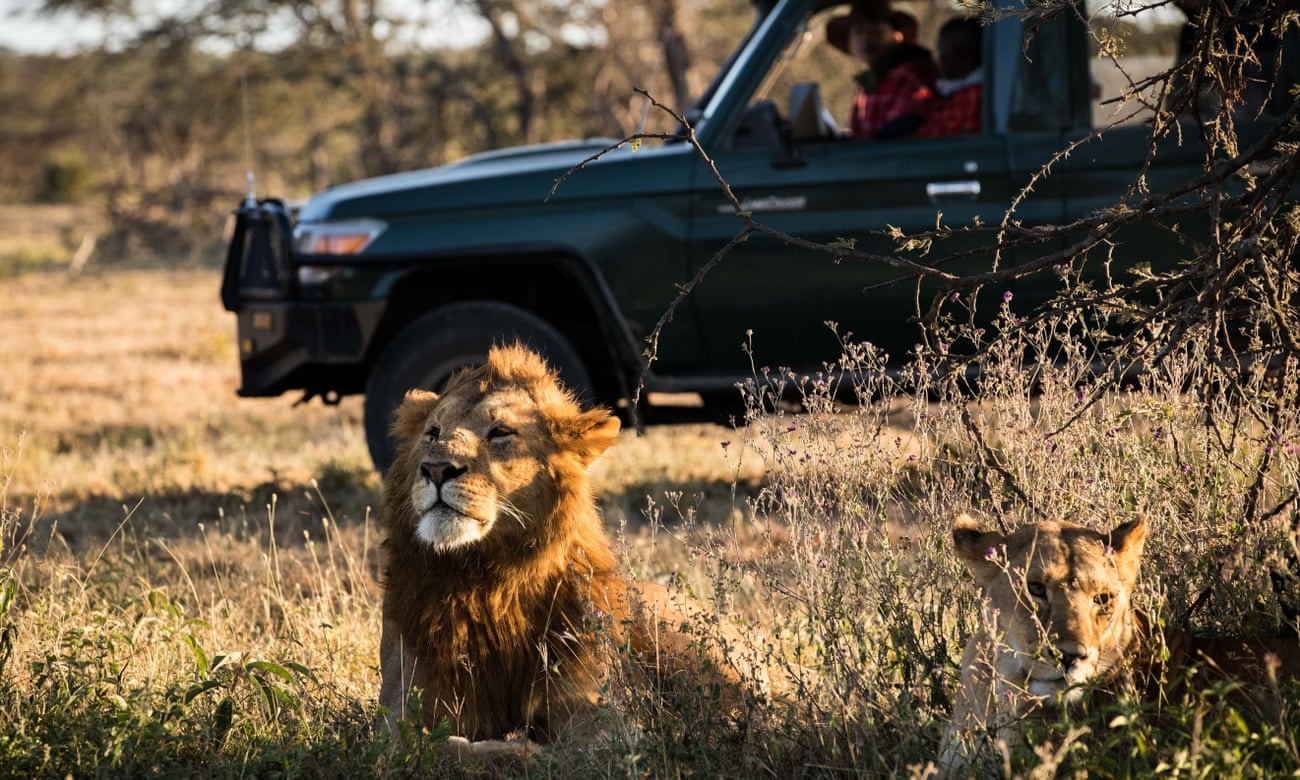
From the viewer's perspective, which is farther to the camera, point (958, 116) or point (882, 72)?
point (882, 72)

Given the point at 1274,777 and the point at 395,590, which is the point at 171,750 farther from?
the point at 1274,777

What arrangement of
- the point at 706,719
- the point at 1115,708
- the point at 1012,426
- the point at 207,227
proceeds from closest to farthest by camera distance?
1. the point at 1115,708
2. the point at 706,719
3. the point at 1012,426
4. the point at 207,227

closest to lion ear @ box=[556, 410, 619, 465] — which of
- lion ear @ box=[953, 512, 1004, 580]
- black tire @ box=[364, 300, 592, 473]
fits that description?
lion ear @ box=[953, 512, 1004, 580]

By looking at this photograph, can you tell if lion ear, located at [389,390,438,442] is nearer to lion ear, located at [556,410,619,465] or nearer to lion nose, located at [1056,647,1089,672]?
lion ear, located at [556,410,619,465]

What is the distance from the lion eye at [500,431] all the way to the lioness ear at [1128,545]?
1433 mm

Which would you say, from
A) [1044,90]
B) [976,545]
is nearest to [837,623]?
[976,545]

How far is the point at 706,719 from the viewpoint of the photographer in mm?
3242

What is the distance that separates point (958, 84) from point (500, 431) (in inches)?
137

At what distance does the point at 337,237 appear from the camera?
632 centimetres

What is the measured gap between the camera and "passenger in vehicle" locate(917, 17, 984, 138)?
20.0ft

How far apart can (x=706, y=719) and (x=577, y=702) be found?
346 mm

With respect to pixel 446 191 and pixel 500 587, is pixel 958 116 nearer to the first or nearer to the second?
pixel 446 191

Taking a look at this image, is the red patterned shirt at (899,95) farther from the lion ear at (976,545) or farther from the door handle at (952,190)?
the lion ear at (976,545)

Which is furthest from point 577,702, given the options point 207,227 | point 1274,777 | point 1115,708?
point 207,227
